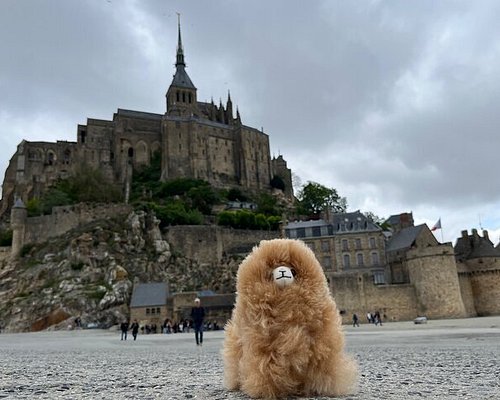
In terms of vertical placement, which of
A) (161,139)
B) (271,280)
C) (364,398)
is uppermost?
(161,139)

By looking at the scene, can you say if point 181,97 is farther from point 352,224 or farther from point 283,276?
point 283,276

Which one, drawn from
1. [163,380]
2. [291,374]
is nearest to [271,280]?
[291,374]

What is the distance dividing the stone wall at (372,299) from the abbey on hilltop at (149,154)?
43.3 m

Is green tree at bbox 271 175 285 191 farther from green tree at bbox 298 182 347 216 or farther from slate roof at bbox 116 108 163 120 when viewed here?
slate roof at bbox 116 108 163 120

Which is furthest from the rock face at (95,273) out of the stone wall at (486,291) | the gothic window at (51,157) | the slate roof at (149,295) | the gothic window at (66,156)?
the gothic window at (66,156)

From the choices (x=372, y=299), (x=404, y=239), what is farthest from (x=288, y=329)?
(x=404, y=239)

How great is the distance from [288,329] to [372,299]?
1361 inches

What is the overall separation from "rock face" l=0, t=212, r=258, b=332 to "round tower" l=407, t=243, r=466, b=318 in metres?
17.4

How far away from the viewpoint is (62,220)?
49.8 meters

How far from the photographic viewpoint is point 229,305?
37594 mm

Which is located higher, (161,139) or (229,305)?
(161,139)

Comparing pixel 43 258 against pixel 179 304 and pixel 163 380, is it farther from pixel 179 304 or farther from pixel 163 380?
pixel 163 380

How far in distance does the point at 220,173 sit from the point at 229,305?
4451cm

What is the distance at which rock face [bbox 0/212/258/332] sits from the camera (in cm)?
3762
